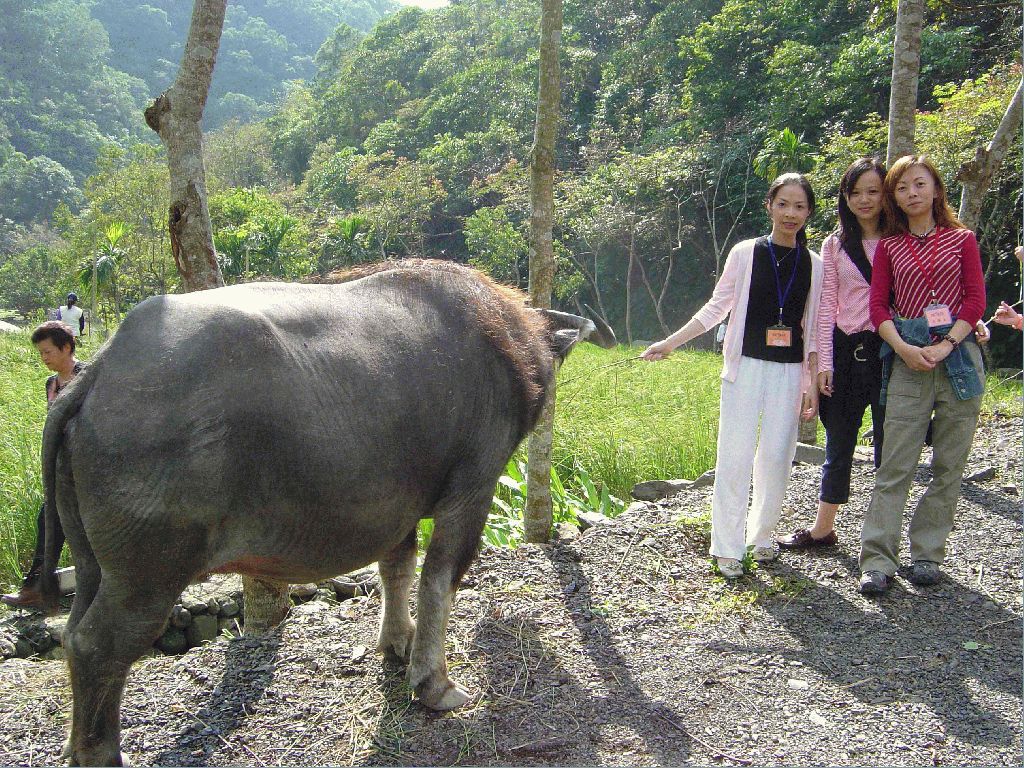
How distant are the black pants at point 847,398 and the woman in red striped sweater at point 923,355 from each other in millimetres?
165

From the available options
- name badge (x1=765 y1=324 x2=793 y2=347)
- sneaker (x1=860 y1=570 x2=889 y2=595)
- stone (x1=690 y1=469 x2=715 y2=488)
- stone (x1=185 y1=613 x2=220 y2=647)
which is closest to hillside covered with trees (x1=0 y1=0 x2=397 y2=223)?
stone (x1=185 y1=613 x2=220 y2=647)

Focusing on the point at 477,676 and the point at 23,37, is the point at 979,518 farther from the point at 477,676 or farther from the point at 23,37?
the point at 23,37

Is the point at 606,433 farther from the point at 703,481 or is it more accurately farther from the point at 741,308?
the point at 741,308

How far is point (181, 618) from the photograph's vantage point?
16.6 ft

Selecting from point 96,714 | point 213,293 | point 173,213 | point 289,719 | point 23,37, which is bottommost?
point 289,719

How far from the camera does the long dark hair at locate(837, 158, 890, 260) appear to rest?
418cm

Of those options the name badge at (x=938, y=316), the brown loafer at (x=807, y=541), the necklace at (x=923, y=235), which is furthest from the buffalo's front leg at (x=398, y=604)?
the necklace at (x=923, y=235)

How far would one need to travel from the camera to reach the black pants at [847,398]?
434cm

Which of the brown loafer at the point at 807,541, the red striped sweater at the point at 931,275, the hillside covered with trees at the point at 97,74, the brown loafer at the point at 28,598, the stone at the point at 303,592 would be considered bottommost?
the stone at the point at 303,592

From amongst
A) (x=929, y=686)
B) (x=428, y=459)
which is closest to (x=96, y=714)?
(x=428, y=459)

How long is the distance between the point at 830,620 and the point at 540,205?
282 cm

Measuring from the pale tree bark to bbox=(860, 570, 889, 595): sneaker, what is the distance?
3555 mm

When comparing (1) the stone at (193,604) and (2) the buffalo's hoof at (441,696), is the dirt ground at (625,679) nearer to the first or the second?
(2) the buffalo's hoof at (441,696)

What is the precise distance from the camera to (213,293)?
9.37 feet
